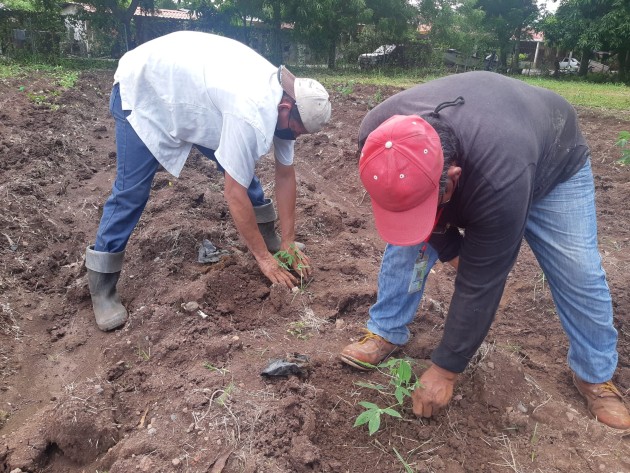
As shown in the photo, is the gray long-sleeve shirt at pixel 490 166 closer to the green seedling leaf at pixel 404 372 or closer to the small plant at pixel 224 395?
the green seedling leaf at pixel 404 372

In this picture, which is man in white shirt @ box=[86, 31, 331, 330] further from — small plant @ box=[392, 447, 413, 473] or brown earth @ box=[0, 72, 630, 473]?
small plant @ box=[392, 447, 413, 473]

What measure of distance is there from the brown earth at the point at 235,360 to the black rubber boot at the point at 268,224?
195 mm

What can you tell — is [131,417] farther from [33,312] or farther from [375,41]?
[375,41]

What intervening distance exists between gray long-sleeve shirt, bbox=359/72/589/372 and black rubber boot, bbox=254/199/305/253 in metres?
1.74

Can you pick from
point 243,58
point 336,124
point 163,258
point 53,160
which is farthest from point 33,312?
point 336,124

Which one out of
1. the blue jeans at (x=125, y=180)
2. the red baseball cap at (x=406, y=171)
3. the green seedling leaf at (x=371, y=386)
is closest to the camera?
the red baseball cap at (x=406, y=171)

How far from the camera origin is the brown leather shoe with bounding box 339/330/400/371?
2.44 metres

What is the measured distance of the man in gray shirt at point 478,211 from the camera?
155 cm

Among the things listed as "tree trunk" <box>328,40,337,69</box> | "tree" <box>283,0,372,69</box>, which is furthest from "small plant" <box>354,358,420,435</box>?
"tree trunk" <box>328,40,337,69</box>

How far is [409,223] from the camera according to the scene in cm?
160

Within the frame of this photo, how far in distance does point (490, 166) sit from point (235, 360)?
154 cm

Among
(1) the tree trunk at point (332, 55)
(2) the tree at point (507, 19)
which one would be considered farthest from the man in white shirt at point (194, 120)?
(2) the tree at point (507, 19)

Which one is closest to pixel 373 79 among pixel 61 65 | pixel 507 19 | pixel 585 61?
pixel 61 65

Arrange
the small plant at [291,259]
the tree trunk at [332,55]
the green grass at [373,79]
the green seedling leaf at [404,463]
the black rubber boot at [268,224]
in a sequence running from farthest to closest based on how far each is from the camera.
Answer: the tree trunk at [332,55] < the green grass at [373,79] < the black rubber boot at [268,224] < the small plant at [291,259] < the green seedling leaf at [404,463]
